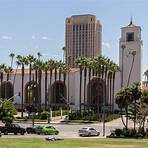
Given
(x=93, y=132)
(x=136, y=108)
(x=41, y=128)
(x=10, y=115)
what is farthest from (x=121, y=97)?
(x=10, y=115)

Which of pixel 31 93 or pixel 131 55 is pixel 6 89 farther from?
pixel 131 55

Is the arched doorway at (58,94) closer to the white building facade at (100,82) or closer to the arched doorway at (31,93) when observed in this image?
the white building facade at (100,82)

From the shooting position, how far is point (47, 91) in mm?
137000

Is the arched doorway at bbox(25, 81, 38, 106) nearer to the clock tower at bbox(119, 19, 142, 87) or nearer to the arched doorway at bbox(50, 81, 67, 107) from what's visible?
the arched doorway at bbox(50, 81, 67, 107)

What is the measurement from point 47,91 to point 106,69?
78.3ft

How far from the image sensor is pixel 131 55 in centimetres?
13338

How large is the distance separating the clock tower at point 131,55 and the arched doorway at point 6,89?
33.0 metres

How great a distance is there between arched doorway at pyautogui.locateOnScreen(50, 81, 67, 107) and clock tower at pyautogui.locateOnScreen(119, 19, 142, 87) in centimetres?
1715

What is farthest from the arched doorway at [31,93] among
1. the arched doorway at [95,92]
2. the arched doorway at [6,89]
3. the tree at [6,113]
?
the tree at [6,113]

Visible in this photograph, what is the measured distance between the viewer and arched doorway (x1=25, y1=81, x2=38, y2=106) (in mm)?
135750

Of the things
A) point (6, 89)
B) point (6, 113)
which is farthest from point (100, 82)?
point (6, 113)

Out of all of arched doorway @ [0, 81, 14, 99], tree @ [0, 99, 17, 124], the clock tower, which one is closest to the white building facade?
the clock tower

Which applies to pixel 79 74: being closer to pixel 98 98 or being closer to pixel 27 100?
pixel 98 98

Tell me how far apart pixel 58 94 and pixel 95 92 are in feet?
36.3
